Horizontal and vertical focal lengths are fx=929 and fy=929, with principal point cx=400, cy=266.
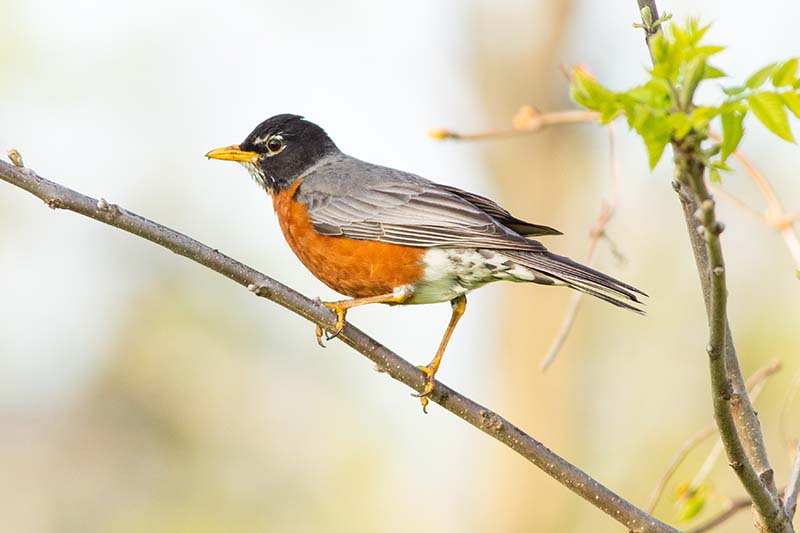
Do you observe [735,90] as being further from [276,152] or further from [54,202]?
[276,152]

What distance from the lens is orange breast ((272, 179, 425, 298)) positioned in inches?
212

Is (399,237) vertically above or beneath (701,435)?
above

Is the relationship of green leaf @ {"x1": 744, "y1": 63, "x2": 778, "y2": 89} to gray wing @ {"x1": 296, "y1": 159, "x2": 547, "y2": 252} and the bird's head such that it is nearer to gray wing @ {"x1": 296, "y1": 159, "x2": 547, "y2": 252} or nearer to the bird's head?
gray wing @ {"x1": 296, "y1": 159, "x2": 547, "y2": 252}

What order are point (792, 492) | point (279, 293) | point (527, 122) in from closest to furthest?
point (792, 492), point (279, 293), point (527, 122)

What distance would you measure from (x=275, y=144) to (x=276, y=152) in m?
0.08

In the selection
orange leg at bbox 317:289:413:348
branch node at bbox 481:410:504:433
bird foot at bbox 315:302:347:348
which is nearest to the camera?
branch node at bbox 481:410:504:433

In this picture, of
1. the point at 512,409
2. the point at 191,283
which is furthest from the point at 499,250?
the point at 191,283

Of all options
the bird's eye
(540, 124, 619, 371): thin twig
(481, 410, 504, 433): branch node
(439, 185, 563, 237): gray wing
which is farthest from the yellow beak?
(481, 410, 504, 433): branch node

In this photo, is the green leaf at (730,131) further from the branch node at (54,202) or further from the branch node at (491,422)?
the branch node at (54,202)

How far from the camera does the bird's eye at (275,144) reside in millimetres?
6723

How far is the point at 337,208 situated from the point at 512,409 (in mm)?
5778

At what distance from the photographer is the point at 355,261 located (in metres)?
5.49

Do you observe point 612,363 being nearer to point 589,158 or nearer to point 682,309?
point 682,309

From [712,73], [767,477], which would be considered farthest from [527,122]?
[712,73]
